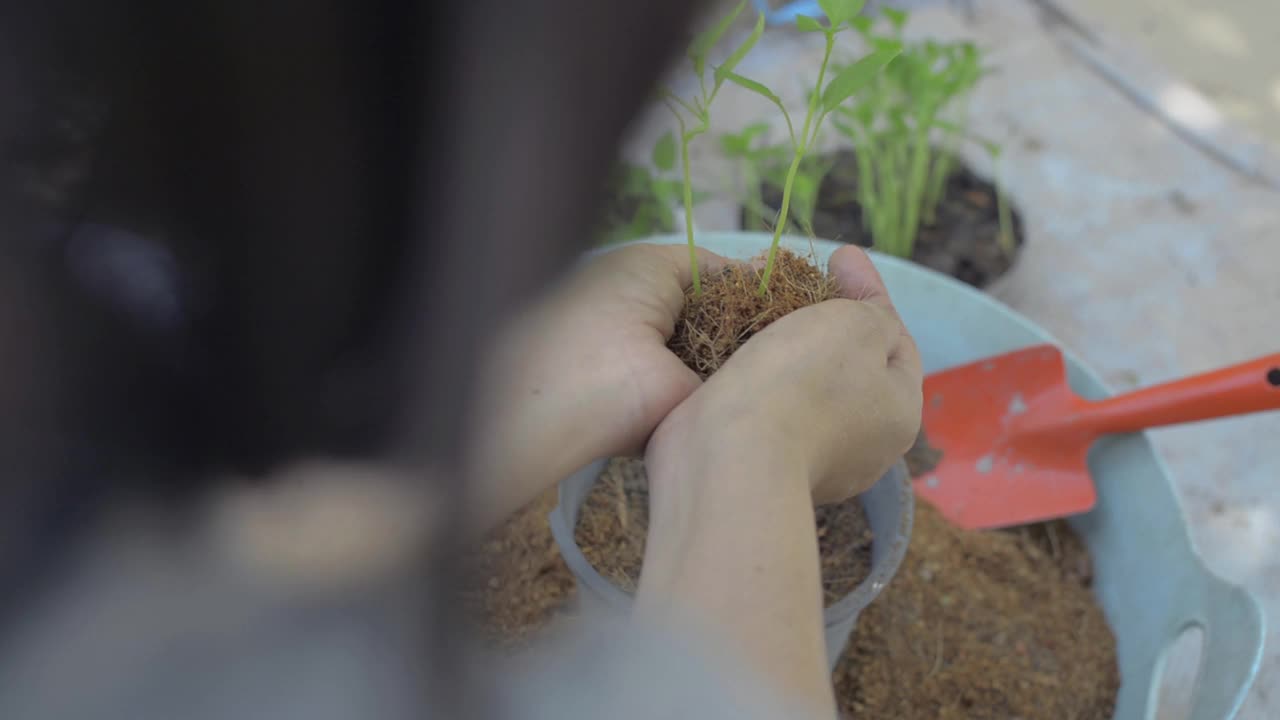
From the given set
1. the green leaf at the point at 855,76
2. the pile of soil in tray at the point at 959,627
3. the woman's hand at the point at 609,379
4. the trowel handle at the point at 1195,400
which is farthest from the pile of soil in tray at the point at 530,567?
the trowel handle at the point at 1195,400

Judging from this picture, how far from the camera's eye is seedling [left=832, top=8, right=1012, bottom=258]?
91 centimetres

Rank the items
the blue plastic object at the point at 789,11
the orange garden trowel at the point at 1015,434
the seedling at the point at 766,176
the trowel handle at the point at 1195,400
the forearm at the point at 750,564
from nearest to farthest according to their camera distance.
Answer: the forearm at the point at 750,564 → the trowel handle at the point at 1195,400 → the orange garden trowel at the point at 1015,434 → the seedling at the point at 766,176 → the blue plastic object at the point at 789,11

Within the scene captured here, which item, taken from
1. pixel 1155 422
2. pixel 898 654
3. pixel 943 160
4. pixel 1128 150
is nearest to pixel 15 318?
pixel 898 654

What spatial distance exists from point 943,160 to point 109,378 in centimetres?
99

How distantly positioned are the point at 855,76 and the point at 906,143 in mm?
621

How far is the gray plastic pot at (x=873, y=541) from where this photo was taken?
48 cm

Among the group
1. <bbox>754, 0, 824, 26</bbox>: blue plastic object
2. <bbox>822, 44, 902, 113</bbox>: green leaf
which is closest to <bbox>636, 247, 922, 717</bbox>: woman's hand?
<bbox>822, 44, 902, 113</bbox>: green leaf

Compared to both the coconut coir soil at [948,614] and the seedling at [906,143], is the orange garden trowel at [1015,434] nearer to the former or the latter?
the coconut coir soil at [948,614]

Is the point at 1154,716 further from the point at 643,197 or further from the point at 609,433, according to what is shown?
the point at 643,197

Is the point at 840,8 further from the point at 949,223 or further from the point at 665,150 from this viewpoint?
the point at 949,223

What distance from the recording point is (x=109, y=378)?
18 cm

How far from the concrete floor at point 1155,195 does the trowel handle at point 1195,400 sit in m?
0.22

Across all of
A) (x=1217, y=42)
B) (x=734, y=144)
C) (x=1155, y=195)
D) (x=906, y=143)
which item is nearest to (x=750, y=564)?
(x=734, y=144)

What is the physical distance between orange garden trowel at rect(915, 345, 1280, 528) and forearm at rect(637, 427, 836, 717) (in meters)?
0.44
